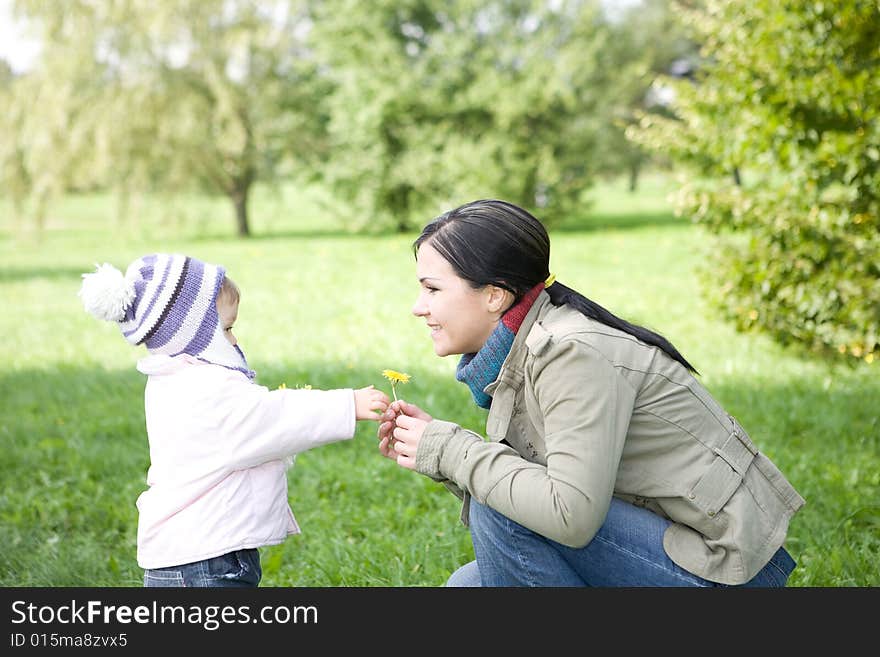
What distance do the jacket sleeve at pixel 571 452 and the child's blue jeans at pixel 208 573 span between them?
29.3 inches

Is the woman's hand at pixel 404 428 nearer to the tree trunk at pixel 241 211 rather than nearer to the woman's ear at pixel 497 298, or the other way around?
the woman's ear at pixel 497 298

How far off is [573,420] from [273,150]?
18206 mm

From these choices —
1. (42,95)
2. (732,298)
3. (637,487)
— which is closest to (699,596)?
(637,487)

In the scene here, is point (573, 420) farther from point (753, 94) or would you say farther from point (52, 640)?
Result: point (753, 94)

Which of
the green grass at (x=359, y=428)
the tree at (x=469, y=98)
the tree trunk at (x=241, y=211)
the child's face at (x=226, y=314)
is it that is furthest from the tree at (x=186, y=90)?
the child's face at (x=226, y=314)

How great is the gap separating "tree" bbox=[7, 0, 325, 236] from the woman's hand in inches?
527

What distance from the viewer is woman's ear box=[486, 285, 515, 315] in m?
2.24

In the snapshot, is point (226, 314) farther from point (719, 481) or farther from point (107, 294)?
point (719, 481)

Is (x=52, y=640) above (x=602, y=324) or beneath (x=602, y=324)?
beneath

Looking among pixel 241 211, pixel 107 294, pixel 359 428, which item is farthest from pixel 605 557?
pixel 241 211

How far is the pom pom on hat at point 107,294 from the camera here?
2.28 m

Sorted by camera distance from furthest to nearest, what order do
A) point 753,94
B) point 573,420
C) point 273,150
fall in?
point 273,150 → point 753,94 → point 573,420

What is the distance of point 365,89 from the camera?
18.0 meters

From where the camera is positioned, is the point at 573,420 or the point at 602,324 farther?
the point at 602,324
